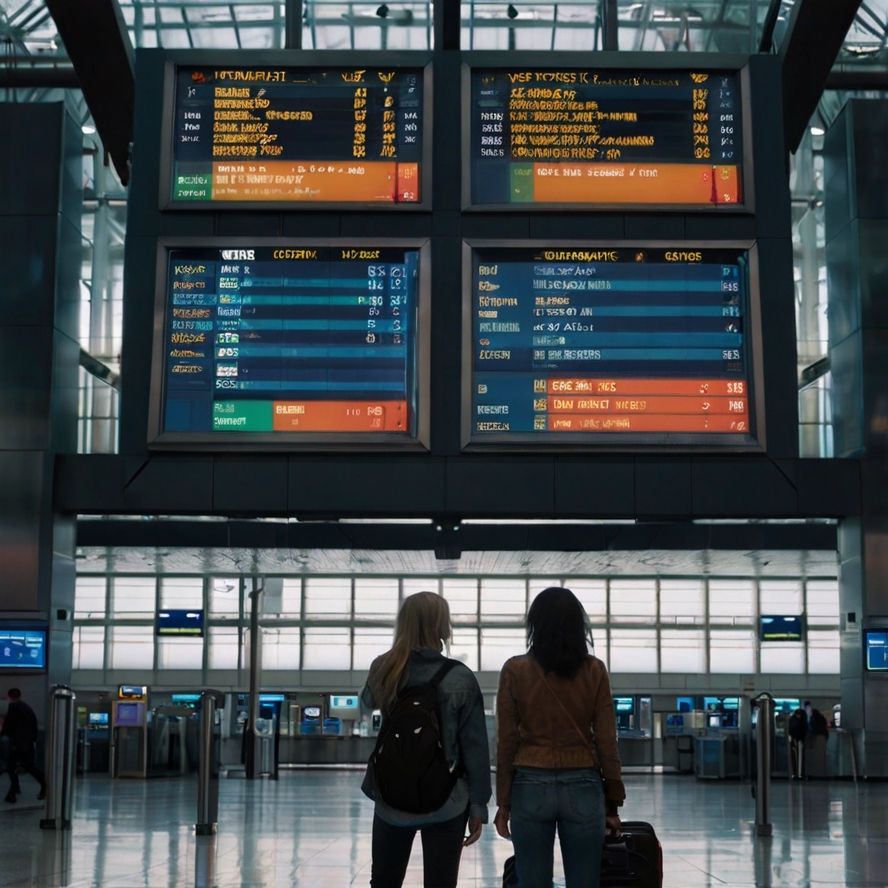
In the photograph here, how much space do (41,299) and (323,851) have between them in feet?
26.6

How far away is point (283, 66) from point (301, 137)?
70 cm

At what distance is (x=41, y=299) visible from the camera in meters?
15.3

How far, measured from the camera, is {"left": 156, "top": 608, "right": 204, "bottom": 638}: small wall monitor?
3180 cm

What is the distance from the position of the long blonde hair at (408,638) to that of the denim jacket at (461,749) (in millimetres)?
50

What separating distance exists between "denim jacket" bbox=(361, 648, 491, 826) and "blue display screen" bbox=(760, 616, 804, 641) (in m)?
26.8

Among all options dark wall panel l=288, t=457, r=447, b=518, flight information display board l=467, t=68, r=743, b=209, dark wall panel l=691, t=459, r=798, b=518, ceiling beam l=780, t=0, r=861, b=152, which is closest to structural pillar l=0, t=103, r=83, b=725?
dark wall panel l=288, t=457, r=447, b=518

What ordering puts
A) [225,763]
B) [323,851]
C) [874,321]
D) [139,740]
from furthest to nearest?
[225,763]
[139,740]
[874,321]
[323,851]

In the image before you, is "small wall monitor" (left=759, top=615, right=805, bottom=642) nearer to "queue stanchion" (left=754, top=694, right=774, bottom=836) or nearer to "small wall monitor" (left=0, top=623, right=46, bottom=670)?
"small wall monitor" (left=0, top=623, right=46, bottom=670)

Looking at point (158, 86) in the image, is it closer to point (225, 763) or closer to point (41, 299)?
point (41, 299)

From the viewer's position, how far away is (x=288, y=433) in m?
11.8

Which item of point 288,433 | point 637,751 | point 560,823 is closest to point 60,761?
point 288,433

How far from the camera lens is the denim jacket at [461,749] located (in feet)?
14.2

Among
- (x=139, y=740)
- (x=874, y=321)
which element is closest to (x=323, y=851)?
(x=874, y=321)

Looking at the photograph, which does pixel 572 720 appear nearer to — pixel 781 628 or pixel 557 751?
pixel 557 751
